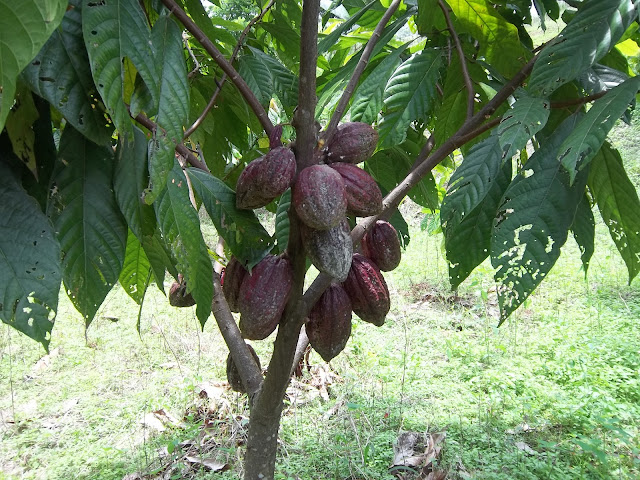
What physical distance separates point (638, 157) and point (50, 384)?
593 cm

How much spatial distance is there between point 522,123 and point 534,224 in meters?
0.15

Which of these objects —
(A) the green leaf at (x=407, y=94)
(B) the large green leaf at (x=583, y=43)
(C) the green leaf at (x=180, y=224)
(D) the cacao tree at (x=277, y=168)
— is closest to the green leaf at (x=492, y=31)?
(D) the cacao tree at (x=277, y=168)

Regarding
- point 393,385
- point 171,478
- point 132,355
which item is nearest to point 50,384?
point 132,355

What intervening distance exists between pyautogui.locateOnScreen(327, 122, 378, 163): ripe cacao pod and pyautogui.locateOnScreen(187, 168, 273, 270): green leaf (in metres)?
0.16

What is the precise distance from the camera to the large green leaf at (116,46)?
1.72 feet

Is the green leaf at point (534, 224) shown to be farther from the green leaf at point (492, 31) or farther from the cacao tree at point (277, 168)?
the green leaf at point (492, 31)

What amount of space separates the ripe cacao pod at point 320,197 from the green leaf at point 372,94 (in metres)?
0.35

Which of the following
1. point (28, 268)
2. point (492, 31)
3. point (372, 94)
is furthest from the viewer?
point (372, 94)

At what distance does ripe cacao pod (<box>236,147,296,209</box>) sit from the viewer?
0.77 meters

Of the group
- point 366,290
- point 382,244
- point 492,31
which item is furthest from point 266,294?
point 492,31

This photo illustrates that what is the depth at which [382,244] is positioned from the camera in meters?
1.13

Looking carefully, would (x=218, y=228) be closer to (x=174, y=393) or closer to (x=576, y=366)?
(x=174, y=393)

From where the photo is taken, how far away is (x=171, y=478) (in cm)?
213

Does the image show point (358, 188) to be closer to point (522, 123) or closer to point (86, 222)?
point (522, 123)
